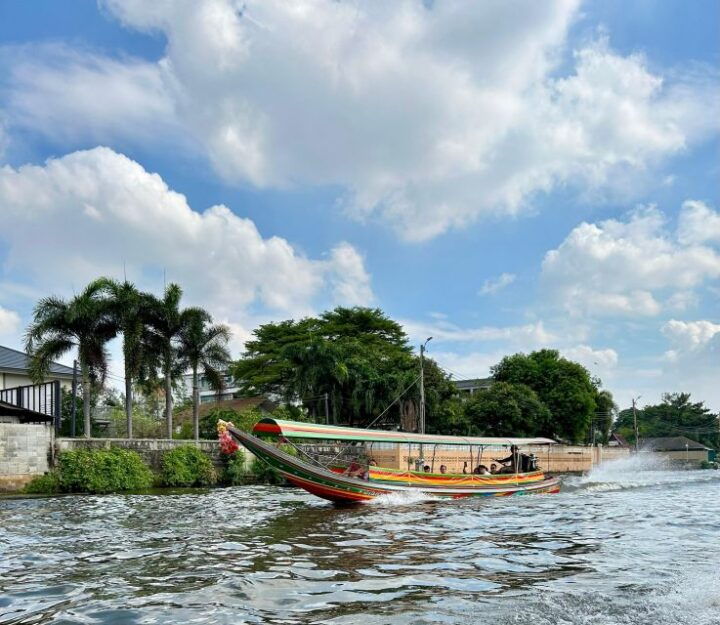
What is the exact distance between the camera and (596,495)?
91.5 ft

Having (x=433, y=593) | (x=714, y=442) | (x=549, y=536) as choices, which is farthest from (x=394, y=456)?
(x=714, y=442)

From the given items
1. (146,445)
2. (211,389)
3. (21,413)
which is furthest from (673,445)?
(21,413)

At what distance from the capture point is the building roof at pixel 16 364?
3942 centimetres

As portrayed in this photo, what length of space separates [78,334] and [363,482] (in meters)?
18.3

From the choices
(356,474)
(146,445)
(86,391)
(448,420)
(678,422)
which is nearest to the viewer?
(356,474)

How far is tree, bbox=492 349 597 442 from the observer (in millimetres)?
59188

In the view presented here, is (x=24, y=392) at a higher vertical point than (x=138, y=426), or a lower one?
higher

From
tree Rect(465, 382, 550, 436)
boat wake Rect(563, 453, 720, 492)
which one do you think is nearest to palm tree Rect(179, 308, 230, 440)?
boat wake Rect(563, 453, 720, 492)

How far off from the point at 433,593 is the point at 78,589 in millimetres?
4755

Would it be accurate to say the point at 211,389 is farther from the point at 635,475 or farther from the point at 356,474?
the point at 635,475

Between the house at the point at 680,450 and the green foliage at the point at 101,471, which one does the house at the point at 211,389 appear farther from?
the house at the point at 680,450

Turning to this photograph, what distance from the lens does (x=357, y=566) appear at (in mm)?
10938

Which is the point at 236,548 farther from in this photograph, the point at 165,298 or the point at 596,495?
the point at 165,298

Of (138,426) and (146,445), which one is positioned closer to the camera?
(146,445)
